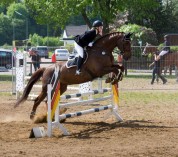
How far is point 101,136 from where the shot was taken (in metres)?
10.1

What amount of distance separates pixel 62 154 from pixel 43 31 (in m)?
120

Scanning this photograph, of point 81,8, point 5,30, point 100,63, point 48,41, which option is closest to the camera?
point 100,63

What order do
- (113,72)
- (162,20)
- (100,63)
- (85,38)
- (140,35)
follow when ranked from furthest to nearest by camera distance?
(162,20) < (140,35) < (100,63) < (113,72) < (85,38)

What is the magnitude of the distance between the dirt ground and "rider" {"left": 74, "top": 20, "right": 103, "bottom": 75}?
1.47 metres

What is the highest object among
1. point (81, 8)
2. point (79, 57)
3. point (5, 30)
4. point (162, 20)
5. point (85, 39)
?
point (5, 30)

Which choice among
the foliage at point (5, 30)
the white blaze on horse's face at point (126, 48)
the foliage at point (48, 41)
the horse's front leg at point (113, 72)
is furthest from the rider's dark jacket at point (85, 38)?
the foliage at point (5, 30)

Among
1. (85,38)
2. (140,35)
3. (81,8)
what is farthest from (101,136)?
(140,35)

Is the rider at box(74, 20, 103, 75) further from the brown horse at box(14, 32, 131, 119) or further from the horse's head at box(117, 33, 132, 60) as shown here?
the horse's head at box(117, 33, 132, 60)

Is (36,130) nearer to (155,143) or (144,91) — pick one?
(155,143)

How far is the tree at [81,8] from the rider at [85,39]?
24.7 m

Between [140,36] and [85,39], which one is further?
[140,36]

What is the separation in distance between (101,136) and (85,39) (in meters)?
2.84

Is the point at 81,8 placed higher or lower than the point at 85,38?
higher

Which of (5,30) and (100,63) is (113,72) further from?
(5,30)
